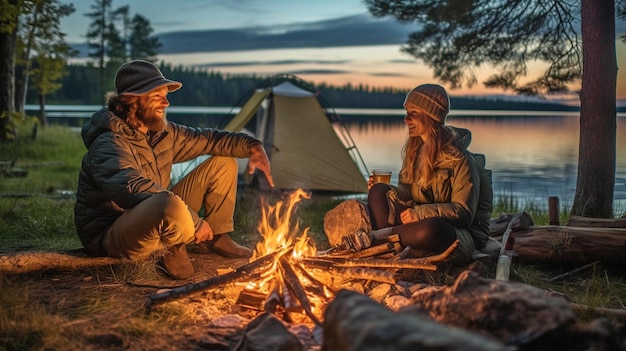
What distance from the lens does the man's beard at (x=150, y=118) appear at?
15.1ft

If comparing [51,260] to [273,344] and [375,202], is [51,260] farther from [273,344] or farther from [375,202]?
[375,202]

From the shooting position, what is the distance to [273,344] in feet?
10.3

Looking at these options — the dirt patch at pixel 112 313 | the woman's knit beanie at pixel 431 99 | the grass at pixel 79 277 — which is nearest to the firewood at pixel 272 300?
the dirt patch at pixel 112 313

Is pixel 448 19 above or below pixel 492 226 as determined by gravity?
above

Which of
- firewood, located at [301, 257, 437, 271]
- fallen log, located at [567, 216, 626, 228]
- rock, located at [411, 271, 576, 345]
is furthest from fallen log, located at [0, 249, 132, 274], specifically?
fallen log, located at [567, 216, 626, 228]

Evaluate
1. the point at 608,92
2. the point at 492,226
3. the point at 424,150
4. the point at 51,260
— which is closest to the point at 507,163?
the point at 608,92

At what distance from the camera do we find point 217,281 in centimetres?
400

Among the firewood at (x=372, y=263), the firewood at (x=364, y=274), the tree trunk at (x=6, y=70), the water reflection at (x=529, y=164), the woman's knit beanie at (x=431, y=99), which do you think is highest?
the tree trunk at (x=6, y=70)

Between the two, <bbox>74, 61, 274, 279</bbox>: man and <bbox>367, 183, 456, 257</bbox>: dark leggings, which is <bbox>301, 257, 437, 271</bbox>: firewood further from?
<bbox>74, 61, 274, 279</bbox>: man

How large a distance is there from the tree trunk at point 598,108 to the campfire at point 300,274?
3273 millimetres

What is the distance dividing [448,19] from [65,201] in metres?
5.73

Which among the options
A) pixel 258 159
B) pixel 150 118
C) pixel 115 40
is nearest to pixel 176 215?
pixel 150 118

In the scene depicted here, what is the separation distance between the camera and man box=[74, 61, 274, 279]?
4.18 m

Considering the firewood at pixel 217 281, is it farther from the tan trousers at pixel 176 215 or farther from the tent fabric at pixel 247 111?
the tent fabric at pixel 247 111
